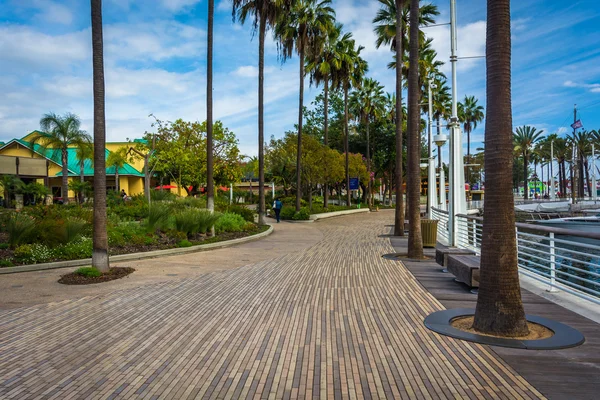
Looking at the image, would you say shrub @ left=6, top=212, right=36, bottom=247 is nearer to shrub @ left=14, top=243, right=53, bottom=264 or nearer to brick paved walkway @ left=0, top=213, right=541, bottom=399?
shrub @ left=14, top=243, right=53, bottom=264

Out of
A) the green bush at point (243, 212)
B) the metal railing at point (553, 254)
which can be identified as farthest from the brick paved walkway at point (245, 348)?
the green bush at point (243, 212)

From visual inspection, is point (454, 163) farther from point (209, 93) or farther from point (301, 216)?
point (301, 216)

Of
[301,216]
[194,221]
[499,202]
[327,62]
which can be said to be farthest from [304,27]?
[499,202]

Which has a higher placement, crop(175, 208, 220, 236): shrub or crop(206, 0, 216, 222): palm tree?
crop(206, 0, 216, 222): palm tree

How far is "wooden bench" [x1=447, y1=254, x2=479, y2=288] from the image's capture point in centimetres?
837

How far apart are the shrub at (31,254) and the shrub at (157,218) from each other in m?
4.40

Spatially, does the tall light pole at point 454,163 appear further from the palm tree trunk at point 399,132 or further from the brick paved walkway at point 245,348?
the brick paved walkway at point 245,348

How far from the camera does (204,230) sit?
18.6 m

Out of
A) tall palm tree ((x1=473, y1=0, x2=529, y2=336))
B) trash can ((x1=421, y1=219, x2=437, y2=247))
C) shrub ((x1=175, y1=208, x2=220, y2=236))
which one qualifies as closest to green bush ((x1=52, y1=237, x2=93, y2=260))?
shrub ((x1=175, y1=208, x2=220, y2=236))

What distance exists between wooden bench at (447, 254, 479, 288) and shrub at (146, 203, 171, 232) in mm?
10394

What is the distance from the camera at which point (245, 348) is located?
5.53m

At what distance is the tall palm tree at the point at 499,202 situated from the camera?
5.82m

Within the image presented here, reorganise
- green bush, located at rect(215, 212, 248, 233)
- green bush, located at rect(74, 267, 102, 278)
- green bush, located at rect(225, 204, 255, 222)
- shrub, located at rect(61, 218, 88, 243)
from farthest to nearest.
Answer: green bush, located at rect(225, 204, 255, 222), green bush, located at rect(215, 212, 248, 233), shrub, located at rect(61, 218, 88, 243), green bush, located at rect(74, 267, 102, 278)

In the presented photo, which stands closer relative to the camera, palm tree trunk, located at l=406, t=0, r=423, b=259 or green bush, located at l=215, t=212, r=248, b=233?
palm tree trunk, located at l=406, t=0, r=423, b=259
